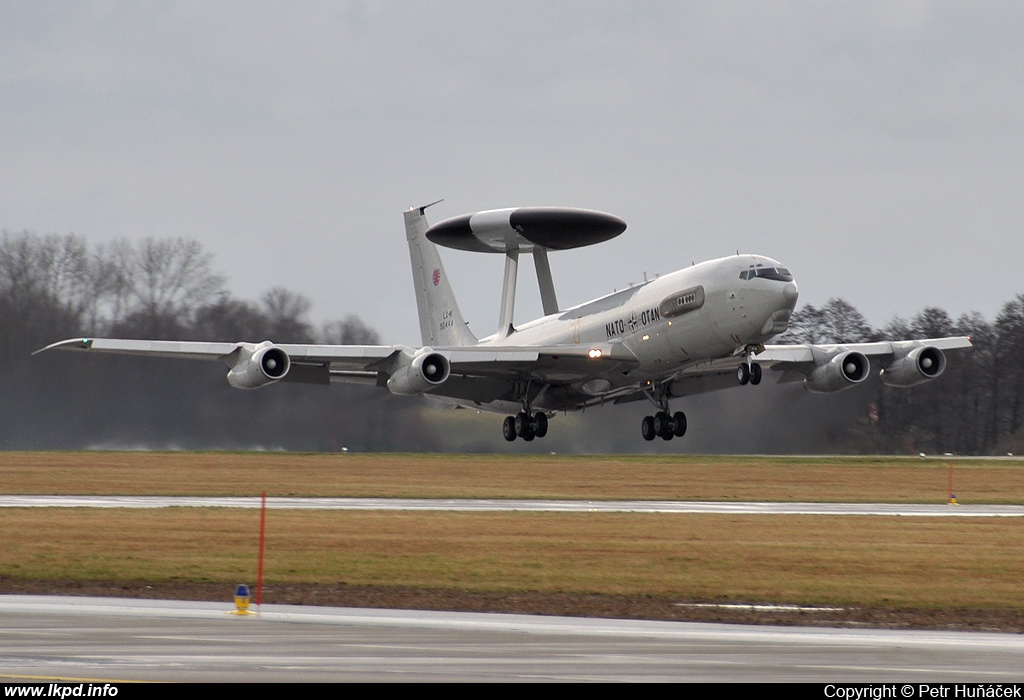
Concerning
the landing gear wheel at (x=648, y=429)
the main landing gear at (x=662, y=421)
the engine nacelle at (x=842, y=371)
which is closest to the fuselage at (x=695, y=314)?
the main landing gear at (x=662, y=421)

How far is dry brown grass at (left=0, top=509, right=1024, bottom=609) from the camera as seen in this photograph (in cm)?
1762

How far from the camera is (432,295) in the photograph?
59000mm

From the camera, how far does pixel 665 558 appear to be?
20141 millimetres

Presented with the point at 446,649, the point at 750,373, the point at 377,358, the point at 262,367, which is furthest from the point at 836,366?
the point at 446,649

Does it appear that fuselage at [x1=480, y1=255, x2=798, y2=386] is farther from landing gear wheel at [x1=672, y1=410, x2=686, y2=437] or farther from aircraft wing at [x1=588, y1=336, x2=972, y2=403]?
aircraft wing at [x1=588, y1=336, x2=972, y2=403]

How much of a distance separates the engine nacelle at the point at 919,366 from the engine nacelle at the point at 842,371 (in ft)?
5.68

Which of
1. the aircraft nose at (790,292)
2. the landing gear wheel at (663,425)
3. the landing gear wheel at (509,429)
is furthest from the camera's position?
the landing gear wheel at (509,429)

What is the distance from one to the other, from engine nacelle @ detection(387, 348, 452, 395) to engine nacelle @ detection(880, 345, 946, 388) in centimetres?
1628

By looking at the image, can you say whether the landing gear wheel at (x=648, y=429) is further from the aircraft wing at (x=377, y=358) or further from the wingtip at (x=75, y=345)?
the wingtip at (x=75, y=345)

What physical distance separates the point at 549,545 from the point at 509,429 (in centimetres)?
2843

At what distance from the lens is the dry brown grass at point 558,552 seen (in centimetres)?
1762

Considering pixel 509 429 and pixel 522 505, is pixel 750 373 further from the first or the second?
pixel 509 429

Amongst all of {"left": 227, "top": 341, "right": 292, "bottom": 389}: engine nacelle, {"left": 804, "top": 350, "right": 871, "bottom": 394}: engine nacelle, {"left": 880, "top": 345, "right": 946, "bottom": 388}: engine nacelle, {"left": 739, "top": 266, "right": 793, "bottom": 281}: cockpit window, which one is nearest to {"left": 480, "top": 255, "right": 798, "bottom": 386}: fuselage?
{"left": 739, "top": 266, "right": 793, "bottom": 281}: cockpit window
